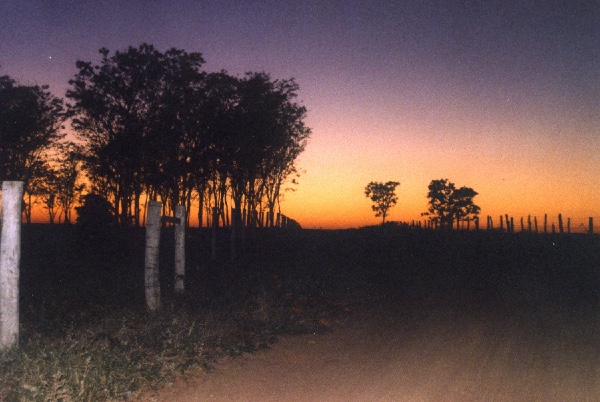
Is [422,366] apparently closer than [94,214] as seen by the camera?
Yes

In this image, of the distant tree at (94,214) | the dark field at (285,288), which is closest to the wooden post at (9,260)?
the dark field at (285,288)

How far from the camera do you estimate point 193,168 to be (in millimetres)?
25359

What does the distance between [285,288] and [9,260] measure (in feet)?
23.4

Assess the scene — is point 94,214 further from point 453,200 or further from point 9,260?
point 453,200

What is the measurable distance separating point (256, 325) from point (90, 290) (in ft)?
17.1

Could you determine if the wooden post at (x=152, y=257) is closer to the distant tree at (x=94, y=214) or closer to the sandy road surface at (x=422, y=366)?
the sandy road surface at (x=422, y=366)

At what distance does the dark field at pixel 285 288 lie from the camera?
9.71 m

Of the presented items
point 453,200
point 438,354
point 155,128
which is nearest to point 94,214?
point 155,128

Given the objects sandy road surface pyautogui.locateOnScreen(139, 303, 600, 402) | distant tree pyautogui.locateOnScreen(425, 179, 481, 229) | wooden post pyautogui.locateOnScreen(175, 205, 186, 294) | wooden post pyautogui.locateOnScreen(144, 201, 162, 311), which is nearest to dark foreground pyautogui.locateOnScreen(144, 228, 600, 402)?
sandy road surface pyautogui.locateOnScreen(139, 303, 600, 402)

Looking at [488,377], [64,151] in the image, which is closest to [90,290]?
[488,377]

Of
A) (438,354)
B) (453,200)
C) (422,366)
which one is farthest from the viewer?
(453,200)

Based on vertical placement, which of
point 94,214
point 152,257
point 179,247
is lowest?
point 152,257

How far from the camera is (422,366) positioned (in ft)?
23.5

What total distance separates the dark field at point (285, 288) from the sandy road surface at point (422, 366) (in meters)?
0.38
